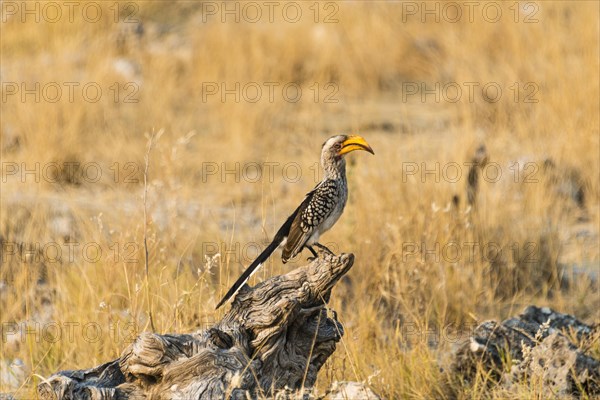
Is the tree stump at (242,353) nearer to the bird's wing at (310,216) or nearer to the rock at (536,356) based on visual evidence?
the bird's wing at (310,216)

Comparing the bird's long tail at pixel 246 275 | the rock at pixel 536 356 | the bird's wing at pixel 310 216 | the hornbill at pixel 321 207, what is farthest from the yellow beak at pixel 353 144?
the rock at pixel 536 356

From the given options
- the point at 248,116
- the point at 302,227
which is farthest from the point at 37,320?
the point at 248,116

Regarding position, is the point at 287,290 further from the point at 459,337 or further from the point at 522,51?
the point at 522,51

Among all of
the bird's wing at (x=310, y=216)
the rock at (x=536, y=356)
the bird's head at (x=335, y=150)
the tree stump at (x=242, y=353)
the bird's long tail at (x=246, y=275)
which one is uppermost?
the bird's head at (x=335, y=150)

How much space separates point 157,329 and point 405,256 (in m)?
1.80

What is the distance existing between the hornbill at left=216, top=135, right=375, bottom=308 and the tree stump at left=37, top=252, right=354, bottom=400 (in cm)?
46

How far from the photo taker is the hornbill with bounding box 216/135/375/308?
4.69 metres

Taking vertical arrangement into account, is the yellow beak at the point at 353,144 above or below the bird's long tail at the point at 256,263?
above

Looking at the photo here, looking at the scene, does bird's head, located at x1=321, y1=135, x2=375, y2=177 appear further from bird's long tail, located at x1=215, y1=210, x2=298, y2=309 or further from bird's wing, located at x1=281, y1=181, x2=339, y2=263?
bird's long tail, located at x1=215, y1=210, x2=298, y2=309

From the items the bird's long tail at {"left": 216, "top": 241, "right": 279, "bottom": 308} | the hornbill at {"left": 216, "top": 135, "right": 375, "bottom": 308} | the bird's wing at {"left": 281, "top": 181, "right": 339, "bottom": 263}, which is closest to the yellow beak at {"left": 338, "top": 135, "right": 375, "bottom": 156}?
the hornbill at {"left": 216, "top": 135, "right": 375, "bottom": 308}

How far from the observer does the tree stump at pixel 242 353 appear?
380 cm

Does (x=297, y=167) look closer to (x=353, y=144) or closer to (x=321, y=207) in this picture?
(x=353, y=144)

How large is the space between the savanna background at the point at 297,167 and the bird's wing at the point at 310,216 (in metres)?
0.17

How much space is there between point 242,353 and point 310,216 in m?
0.87
